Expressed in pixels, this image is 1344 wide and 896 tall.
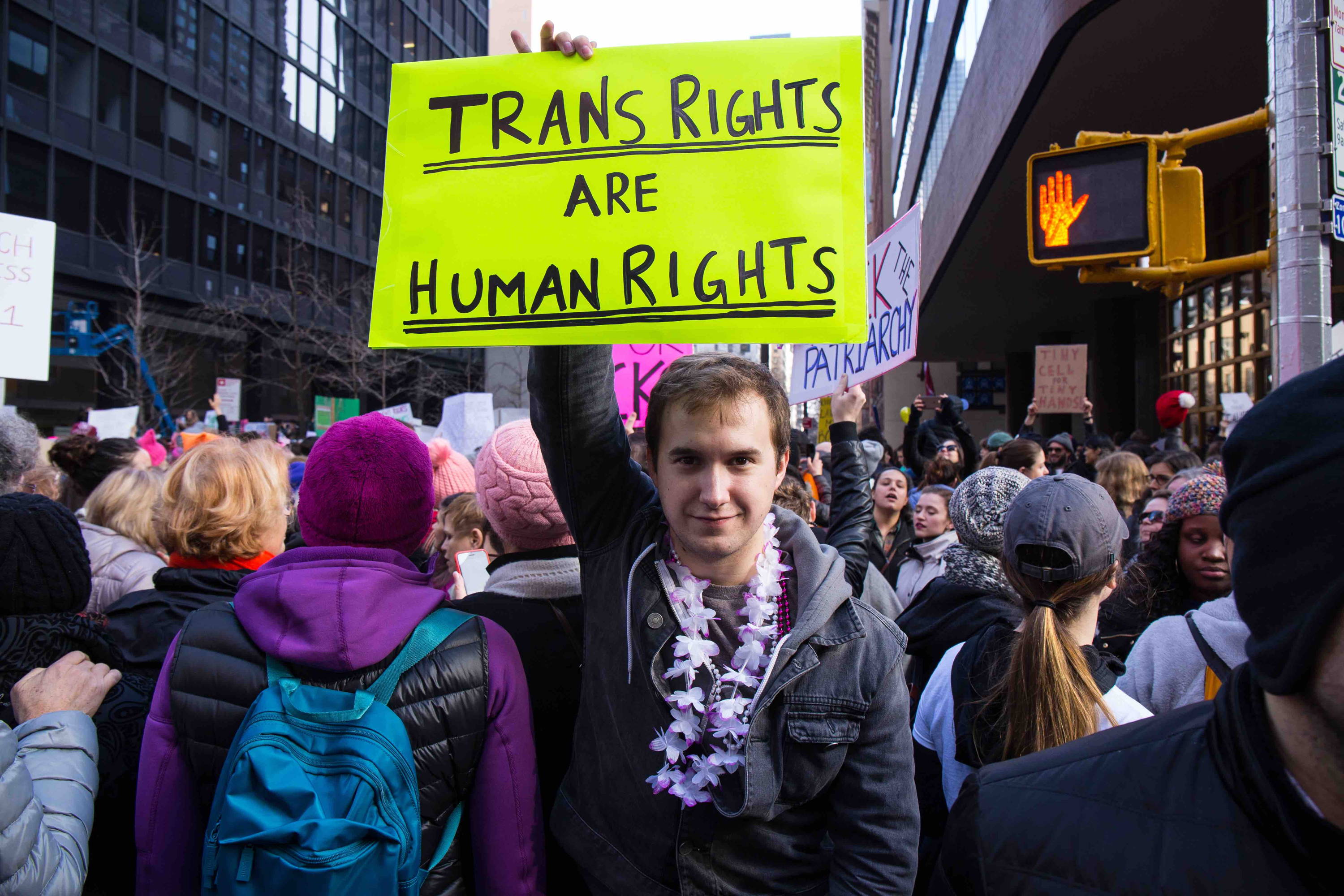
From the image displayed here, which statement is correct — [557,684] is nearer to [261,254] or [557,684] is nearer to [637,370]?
[637,370]

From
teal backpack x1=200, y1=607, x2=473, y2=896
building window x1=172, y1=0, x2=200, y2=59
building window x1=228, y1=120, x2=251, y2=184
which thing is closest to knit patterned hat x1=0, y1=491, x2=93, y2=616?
teal backpack x1=200, y1=607, x2=473, y2=896

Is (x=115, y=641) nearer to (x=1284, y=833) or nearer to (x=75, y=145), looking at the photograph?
(x=1284, y=833)

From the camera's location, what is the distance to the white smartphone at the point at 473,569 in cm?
331

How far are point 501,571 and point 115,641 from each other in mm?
989

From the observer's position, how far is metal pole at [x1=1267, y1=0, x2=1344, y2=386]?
3.19 metres

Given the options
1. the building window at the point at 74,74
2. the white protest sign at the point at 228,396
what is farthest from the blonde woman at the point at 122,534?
the building window at the point at 74,74

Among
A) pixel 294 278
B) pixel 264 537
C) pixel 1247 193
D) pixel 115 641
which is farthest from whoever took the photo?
pixel 294 278

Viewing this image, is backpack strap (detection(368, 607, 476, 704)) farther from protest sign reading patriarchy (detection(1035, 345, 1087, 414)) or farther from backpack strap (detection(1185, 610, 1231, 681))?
protest sign reading patriarchy (detection(1035, 345, 1087, 414))

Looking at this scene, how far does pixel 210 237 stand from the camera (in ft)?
98.9

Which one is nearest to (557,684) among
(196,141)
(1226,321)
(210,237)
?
(1226,321)

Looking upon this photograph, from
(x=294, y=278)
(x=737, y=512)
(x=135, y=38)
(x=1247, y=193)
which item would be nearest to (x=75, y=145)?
(x=135, y=38)

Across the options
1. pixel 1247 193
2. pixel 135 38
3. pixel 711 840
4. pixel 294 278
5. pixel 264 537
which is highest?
pixel 135 38

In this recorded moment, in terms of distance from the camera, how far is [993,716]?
2.04m

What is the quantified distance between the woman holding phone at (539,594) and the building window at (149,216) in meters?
28.8
